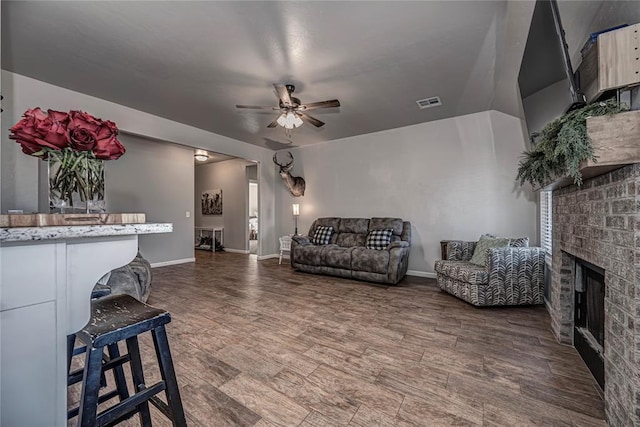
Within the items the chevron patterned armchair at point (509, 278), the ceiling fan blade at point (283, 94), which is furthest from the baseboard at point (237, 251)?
the chevron patterned armchair at point (509, 278)

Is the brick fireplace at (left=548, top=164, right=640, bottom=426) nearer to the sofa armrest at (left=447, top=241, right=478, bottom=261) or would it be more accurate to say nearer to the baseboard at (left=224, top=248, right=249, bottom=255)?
the sofa armrest at (left=447, top=241, right=478, bottom=261)

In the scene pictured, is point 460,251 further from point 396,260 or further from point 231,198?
point 231,198

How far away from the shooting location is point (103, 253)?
820mm

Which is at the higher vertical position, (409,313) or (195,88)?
(195,88)

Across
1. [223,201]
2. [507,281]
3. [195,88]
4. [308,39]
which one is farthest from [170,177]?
[507,281]

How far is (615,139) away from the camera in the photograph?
1308mm

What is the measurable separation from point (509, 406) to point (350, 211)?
4272 mm

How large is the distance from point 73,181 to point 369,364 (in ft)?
6.74

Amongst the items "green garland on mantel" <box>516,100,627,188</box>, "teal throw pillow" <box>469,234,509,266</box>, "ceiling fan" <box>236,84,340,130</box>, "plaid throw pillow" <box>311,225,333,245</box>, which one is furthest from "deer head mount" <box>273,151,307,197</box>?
"green garland on mantel" <box>516,100,627,188</box>

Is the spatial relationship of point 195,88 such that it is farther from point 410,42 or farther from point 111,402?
point 111,402

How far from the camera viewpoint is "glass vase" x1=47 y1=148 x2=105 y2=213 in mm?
925

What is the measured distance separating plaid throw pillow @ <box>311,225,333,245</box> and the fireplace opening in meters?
3.67

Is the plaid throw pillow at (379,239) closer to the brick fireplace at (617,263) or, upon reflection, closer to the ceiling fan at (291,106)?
the ceiling fan at (291,106)

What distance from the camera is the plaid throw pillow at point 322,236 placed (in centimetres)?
531
